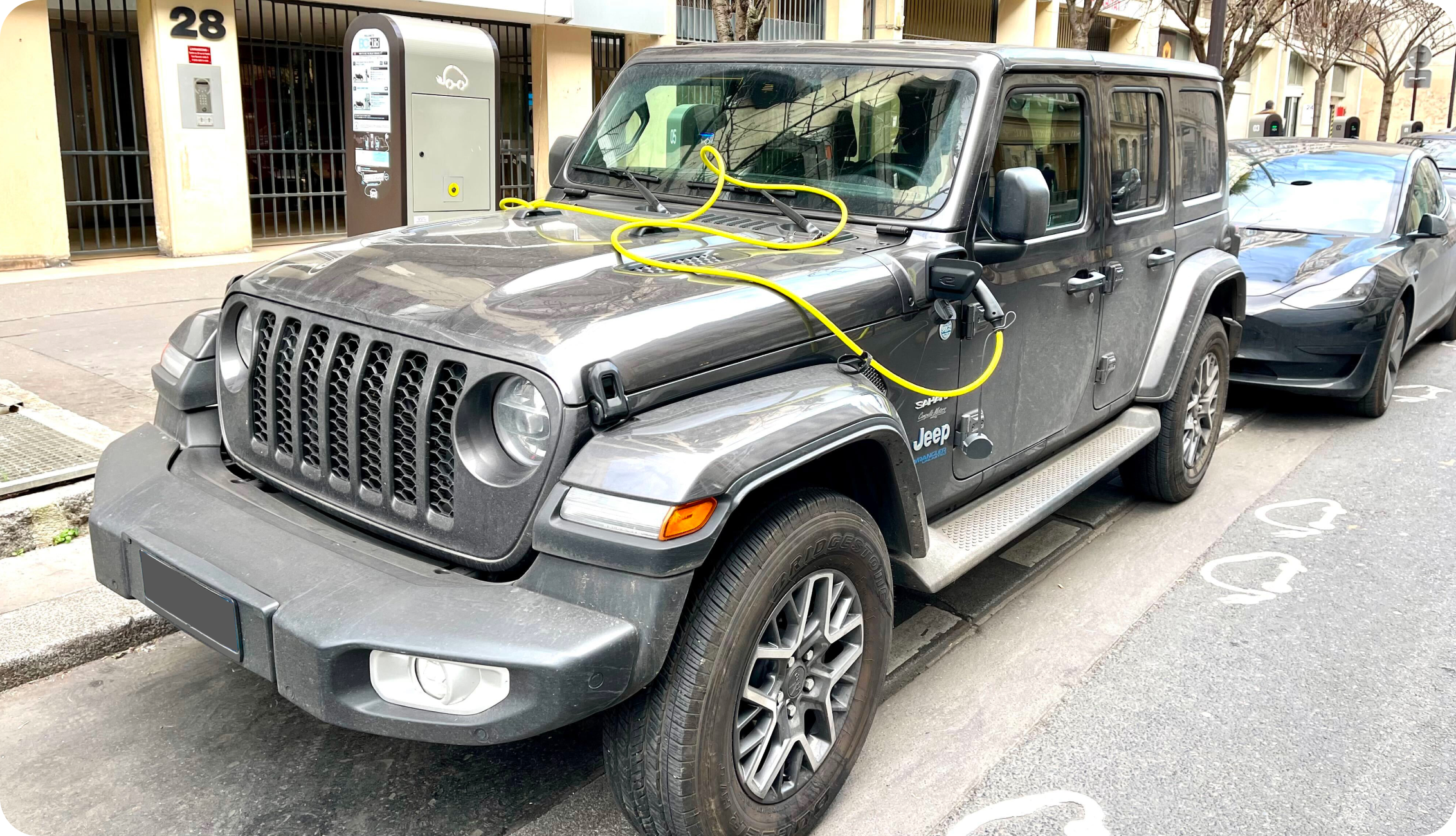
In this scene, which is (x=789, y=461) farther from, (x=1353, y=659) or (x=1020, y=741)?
(x=1353, y=659)

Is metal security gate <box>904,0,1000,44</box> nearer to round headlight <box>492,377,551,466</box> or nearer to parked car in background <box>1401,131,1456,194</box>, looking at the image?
parked car in background <box>1401,131,1456,194</box>

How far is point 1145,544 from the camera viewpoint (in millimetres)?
5164

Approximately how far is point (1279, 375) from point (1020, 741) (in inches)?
179

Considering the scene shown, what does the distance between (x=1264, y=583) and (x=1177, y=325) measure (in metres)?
1.17

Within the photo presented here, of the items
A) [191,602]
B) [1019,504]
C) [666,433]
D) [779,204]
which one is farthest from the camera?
[1019,504]

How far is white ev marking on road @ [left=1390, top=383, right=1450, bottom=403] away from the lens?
7.96 meters

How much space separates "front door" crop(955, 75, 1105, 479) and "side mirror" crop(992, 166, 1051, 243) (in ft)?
0.48

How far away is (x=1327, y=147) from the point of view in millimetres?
8555

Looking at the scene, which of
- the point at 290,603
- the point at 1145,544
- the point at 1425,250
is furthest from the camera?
the point at 1425,250

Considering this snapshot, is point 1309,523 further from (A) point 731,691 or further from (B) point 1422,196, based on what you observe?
(B) point 1422,196

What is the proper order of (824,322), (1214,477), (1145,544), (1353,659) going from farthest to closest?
(1214,477) → (1145,544) → (1353,659) → (824,322)

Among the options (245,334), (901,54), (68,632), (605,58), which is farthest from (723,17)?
(605,58)

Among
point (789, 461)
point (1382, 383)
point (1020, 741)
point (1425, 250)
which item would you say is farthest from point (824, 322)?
point (1425, 250)

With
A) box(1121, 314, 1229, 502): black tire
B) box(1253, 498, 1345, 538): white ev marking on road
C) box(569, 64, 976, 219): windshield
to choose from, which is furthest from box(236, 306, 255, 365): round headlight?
box(1253, 498, 1345, 538): white ev marking on road
